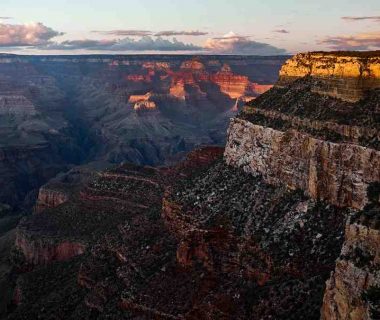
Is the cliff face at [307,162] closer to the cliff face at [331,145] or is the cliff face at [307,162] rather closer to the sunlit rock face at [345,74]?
the cliff face at [331,145]

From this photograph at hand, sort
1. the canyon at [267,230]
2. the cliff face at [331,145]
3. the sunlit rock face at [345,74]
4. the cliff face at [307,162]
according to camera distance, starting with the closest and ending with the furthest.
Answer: the cliff face at [331,145] < the canyon at [267,230] < the cliff face at [307,162] < the sunlit rock face at [345,74]

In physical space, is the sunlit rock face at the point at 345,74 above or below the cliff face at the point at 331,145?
above

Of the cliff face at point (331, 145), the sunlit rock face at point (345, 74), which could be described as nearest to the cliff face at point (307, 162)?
the cliff face at point (331, 145)

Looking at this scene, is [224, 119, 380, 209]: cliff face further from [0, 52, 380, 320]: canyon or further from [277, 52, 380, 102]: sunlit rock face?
[277, 52, 380, 102]: sunlit rock face

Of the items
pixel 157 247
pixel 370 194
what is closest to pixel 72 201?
pixel 157 247

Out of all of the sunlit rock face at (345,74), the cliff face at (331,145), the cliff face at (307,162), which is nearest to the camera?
the cliff face at (331,145)

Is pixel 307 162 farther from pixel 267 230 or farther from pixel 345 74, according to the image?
pixel 345 74

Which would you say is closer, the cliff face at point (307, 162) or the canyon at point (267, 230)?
the canyon at point (267, 230)
